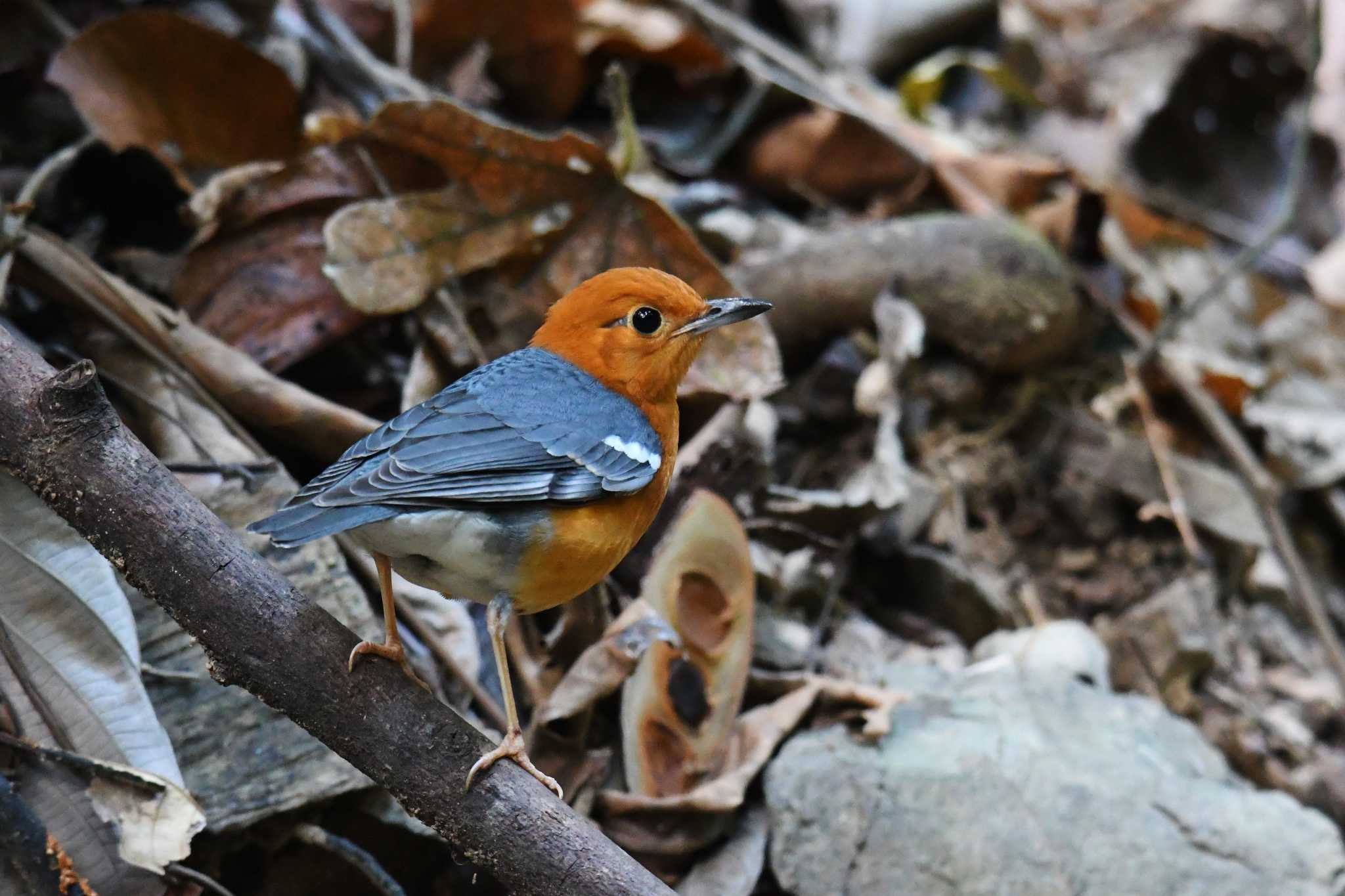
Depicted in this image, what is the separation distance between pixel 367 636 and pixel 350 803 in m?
0.41

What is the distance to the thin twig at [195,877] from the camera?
9.11 ft

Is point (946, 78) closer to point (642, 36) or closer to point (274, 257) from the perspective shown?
point (642, 36)

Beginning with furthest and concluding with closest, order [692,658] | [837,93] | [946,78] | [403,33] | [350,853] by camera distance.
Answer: [946,78] → [837,93] → [403,33] → [692,658] → [350,853]

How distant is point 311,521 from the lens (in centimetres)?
245

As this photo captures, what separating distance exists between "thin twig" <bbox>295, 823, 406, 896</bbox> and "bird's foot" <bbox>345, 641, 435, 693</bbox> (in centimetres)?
54

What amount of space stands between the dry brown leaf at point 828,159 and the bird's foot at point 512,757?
3.65 m

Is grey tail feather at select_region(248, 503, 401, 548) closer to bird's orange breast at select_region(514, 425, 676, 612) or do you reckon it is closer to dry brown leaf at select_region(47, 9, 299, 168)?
bird's orange breast at select_region(514, 425, 676, 612)

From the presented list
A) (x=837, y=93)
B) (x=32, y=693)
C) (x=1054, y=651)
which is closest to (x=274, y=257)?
(x=32, y=693)

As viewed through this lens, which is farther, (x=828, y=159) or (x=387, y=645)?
(x=828, y=159)

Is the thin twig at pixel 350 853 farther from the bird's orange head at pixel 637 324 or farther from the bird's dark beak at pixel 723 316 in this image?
the bird's dark beak at pixel 723 316

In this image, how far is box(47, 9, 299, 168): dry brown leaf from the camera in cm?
418

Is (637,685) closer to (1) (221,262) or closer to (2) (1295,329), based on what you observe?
(1) (221,262)

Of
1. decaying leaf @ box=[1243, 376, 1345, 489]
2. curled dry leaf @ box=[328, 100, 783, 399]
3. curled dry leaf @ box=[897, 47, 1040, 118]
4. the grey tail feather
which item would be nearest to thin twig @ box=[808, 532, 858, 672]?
curled dry leaf @ box=[328, 100, 783, 399]

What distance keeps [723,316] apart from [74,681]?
1.77 metres
